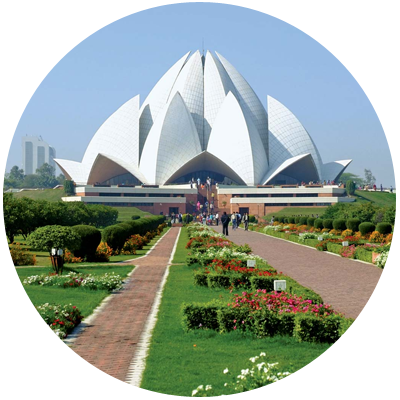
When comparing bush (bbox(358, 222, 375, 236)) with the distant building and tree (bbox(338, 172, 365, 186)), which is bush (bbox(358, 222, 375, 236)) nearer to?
tree (bbox(338, 172, 365, 186))

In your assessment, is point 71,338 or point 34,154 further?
point 34,154

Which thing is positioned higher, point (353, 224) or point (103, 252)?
point (353, 224)

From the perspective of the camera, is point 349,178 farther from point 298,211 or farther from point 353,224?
point 353,224

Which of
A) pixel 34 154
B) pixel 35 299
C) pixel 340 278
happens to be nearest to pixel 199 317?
pixel 35 299

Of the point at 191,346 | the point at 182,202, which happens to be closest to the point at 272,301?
the point at 191,346

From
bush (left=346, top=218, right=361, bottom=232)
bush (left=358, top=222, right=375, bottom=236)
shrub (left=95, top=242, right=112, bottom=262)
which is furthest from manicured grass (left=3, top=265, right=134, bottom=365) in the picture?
bush (left=346, top=218, right=361, bottom=232)

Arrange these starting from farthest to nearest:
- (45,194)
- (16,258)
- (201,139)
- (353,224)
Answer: (201,139) < (45,194) < (353,224) < (16,258)

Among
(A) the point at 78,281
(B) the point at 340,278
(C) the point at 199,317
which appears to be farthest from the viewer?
(B) the point at 340,278

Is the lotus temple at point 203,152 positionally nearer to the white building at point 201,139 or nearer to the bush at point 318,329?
the white building at point 201,139

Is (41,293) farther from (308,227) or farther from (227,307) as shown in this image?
(308,227)
